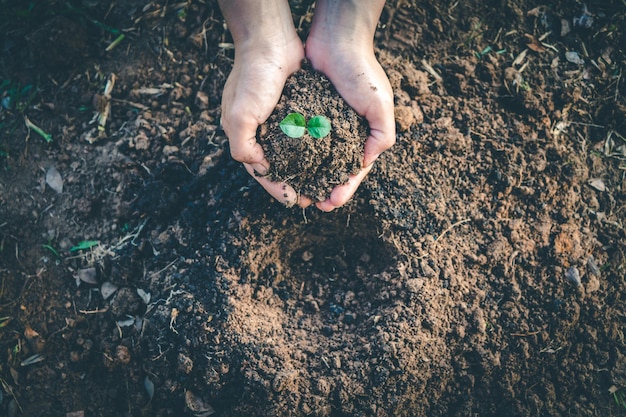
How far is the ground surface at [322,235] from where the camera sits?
2.30 m

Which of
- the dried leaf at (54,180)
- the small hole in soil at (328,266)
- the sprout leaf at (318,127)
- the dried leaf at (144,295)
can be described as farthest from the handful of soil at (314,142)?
the dried leaf at (54,180)

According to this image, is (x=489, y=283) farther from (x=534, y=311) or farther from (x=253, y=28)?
(x=253, y=28)

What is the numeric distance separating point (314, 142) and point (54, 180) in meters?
1.51

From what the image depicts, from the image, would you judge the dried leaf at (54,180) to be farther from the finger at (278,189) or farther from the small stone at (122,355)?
the finger at (278,189)

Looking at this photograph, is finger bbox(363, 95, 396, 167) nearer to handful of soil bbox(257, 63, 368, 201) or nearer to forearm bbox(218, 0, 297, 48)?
handful of soil bbox(257, 63, 368, 201)

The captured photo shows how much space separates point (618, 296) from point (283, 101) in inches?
74.2

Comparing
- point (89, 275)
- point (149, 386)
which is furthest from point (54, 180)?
point (149, 386)

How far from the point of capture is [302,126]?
2.04 m

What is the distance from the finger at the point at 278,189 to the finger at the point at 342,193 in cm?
12

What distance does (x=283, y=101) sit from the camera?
212cm

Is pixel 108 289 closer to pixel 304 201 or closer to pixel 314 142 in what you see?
pixel 304 201

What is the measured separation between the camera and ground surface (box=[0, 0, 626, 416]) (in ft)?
7.56

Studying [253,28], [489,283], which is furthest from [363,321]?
[253,28]

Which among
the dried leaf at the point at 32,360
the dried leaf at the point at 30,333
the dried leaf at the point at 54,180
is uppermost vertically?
the dried leaf at the point at 54,180
